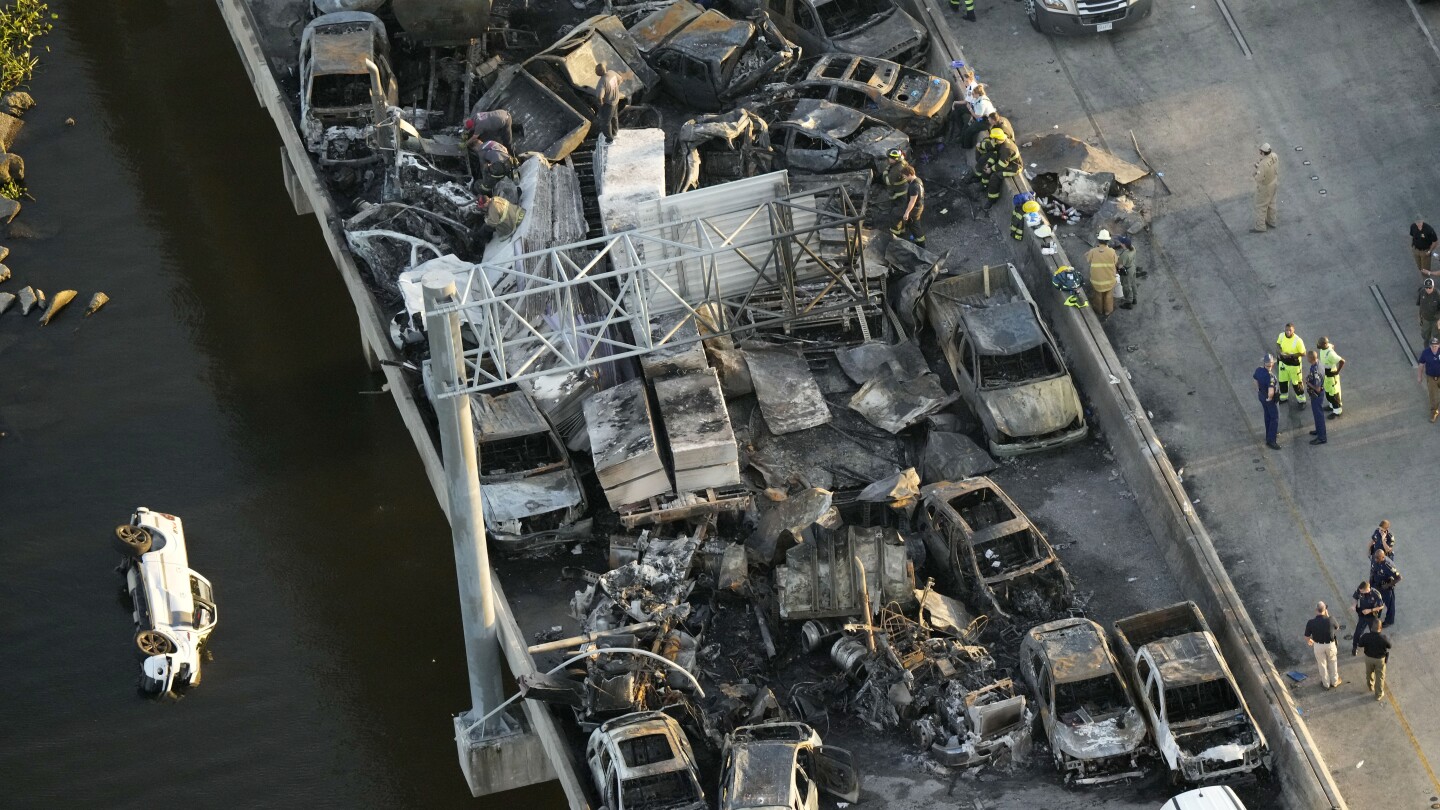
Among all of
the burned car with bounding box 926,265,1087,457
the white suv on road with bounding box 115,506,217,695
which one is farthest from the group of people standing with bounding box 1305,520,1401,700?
the white suv on road with bounding box 115,506,217,695

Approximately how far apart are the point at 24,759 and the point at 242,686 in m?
3.21

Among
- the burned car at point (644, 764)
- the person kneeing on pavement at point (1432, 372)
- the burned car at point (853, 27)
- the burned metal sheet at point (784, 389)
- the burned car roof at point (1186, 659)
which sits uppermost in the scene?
the burned car at point (853, 27)

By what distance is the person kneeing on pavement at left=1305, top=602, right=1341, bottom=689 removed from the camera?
29844 mm

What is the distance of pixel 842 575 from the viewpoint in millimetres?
31188

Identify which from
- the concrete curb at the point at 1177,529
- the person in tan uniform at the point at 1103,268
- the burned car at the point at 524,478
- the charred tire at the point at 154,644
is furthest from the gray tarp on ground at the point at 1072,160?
the charred tire at the point at 154,644

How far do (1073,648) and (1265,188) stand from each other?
32.3 ft

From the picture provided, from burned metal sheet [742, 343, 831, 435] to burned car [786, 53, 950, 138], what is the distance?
18.1ft

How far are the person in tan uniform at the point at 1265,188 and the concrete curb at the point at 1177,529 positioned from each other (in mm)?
3149

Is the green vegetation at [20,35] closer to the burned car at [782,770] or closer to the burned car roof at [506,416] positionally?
the burned car roof at [506,416]

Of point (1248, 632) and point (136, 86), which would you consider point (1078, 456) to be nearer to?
point (1248, 632)

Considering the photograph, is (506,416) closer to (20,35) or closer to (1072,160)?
(1072,160)

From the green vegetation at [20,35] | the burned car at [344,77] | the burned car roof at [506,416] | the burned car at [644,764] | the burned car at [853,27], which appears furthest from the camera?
the green vegetation at [20,35]

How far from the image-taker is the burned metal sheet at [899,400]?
112 feet

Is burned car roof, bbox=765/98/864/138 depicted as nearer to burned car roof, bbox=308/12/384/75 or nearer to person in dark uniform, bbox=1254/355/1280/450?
burned car roof, bbox=308/12/384/75
